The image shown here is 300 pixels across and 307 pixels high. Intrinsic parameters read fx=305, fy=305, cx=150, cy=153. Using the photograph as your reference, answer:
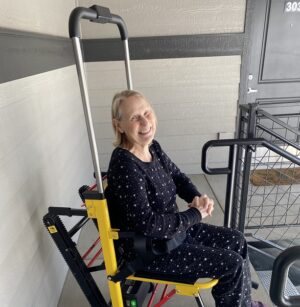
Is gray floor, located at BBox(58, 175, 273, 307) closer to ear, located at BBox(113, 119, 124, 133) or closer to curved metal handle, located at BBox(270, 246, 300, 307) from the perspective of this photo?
ear, located at BBox(113, 119, 124, 133)

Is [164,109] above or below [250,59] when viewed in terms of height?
below

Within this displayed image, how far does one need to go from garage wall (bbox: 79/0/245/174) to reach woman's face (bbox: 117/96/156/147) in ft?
6.51

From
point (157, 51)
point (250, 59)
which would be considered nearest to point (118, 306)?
point (157, 51)

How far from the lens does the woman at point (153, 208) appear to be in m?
1.24

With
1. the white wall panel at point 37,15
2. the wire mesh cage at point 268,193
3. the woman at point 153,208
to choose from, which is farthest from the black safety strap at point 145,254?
the white wall panel at point 37,15

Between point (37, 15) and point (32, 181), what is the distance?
1009 millimetres

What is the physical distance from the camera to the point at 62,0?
247 cm

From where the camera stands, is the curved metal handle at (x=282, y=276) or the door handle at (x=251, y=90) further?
the door handle at (x=251, y=90)

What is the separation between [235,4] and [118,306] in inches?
115

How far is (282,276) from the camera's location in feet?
1.99

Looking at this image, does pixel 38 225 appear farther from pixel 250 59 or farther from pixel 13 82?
pixel 250 59

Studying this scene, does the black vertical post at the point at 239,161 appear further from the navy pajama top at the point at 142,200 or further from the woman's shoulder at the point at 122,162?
the woman's shoulder at the point at 122,162

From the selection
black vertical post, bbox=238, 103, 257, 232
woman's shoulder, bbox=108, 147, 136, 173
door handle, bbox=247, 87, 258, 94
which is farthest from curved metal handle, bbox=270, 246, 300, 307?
door handle, bbox=247, 87, 258, 94

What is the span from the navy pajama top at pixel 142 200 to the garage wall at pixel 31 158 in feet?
1.37
